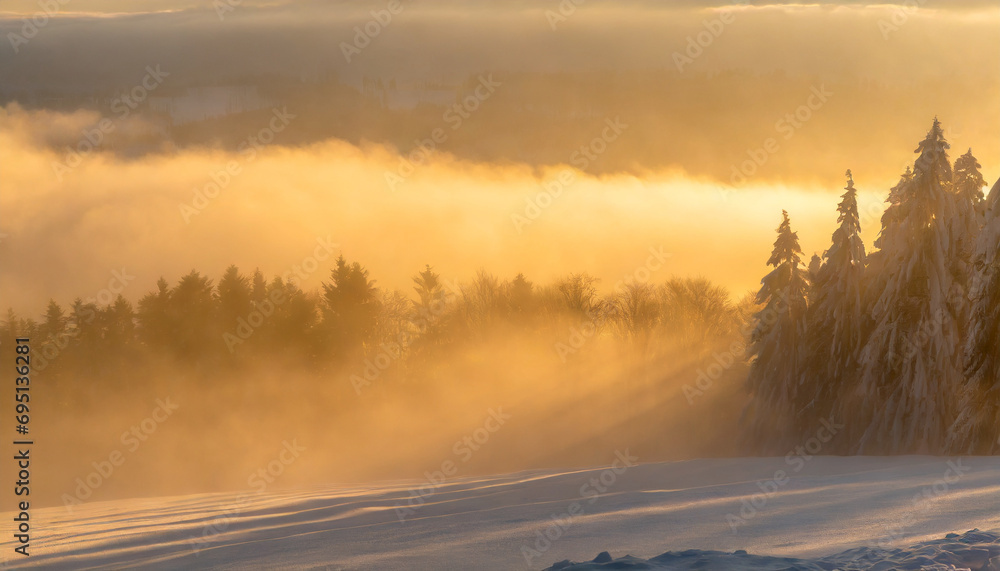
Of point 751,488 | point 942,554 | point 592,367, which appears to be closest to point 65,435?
point 592,367

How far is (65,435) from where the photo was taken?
48906 millimetres

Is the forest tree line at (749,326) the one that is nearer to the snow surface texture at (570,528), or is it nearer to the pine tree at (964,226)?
the pine tree at (964,226)

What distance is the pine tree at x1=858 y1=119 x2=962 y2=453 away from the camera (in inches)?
1021

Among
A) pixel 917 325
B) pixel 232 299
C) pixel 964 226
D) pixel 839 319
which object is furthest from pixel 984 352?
pixel 232 299

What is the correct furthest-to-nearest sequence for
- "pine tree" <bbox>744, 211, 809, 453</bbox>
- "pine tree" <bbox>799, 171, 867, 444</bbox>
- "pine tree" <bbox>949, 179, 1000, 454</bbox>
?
"pine tree" <bbox>744, 211, 809, 453</bbox>, "pine tree" <bbox>799, 171, 867, 444</bbox>, "pine tree" <bbox>949, 179, 1000, 454</bbox>

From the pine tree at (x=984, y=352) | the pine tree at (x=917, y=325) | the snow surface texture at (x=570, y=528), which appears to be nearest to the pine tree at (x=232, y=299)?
the pine tree at (x=917, y=325)

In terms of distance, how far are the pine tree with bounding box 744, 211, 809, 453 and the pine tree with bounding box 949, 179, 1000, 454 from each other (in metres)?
11.9

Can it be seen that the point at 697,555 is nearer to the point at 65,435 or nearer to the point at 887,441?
the point at 887,441

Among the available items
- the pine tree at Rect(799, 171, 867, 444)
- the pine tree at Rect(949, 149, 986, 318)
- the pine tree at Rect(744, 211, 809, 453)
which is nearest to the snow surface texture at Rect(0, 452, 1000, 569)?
the pine tree at Rect(949, 149, 986, 318)

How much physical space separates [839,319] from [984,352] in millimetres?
11034

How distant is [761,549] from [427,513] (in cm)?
491

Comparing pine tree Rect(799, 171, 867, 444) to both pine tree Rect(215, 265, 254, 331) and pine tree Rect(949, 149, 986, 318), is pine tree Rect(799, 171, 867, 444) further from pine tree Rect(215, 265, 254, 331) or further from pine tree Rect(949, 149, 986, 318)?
pine tree Rect(215, 265, 254, 331)

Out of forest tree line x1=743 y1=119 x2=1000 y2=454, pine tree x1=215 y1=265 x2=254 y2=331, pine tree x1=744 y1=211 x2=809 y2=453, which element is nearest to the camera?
forest tree line x1=743 y1=119 x2=1000 y2=454

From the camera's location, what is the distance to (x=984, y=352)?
19203mm
